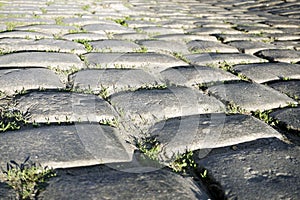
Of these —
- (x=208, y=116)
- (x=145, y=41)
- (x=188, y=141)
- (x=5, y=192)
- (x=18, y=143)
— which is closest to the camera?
(x=5, y=192)

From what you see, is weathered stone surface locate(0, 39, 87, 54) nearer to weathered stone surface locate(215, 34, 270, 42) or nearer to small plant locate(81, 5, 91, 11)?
weathered stone surface locate(215, 34, 270, 42)

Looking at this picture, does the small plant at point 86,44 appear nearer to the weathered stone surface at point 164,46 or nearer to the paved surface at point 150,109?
the paved surface at point 150,109

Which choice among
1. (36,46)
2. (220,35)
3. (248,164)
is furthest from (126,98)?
(220,35)

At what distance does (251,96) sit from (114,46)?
4.22 ft

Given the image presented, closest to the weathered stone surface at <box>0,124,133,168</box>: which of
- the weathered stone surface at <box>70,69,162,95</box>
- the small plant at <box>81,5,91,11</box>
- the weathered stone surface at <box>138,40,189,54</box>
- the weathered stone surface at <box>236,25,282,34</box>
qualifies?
the weathered stone surface at <box>70,69,162,95</box>

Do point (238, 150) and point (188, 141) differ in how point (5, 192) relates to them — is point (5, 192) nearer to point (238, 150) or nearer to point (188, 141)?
point (188, 141)

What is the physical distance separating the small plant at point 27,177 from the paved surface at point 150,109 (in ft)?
0.09

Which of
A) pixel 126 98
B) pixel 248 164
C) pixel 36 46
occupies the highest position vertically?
pixel 36 46

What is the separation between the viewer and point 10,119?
1459 millimetres

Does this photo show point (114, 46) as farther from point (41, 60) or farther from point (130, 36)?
point (41, 60)

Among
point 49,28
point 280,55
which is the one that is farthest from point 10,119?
point 280,55

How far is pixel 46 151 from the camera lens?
4.01ft

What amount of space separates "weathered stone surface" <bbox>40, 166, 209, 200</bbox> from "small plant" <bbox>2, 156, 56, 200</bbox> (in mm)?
34

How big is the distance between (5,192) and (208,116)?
0.97 m
